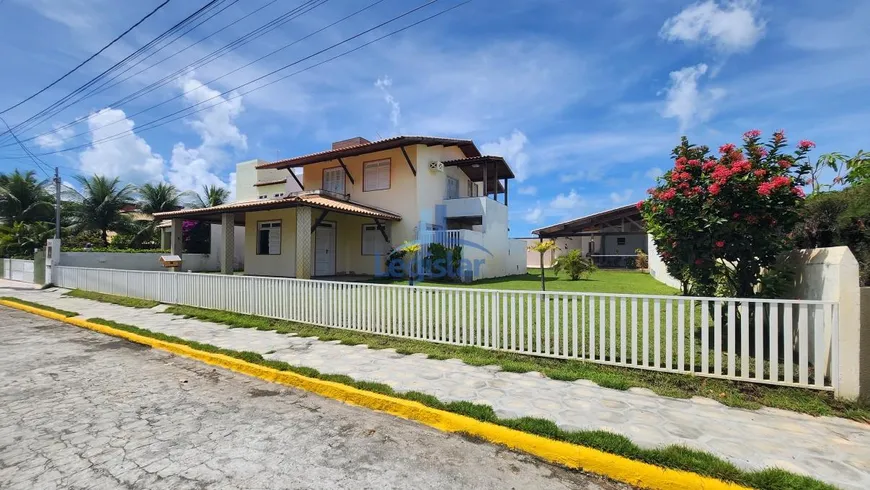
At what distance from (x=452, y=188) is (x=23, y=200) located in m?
27.5

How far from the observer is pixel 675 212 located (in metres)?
5.14

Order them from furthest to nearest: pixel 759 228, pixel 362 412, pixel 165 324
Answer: pixel 165 324 < pixel 759 228 < pixel 362 412

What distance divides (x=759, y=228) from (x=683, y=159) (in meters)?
1.23

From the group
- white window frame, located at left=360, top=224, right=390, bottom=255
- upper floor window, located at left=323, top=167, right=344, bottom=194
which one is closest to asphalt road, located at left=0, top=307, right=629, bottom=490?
white window frame, located at left=360, top=224, right=390, bottom=255

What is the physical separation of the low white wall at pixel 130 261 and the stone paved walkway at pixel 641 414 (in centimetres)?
1787

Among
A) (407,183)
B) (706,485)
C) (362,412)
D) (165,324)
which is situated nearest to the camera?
(706,485)

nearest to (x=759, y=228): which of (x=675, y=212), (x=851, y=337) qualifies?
(x=675, y=212)

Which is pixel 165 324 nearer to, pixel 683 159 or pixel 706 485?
pixel 706 485

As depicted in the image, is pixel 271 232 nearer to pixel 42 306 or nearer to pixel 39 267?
pixel 42 306

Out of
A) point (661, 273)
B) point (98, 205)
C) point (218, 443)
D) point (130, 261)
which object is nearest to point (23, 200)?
point (98, 205)

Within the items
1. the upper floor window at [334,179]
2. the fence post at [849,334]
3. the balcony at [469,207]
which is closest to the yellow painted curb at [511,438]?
the fence post at [849,334]

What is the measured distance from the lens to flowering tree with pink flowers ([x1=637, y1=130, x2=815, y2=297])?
15.5 feet

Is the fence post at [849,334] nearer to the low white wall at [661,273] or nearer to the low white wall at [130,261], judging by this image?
the low white wall at [661,273]

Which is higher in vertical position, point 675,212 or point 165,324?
point 675,212
